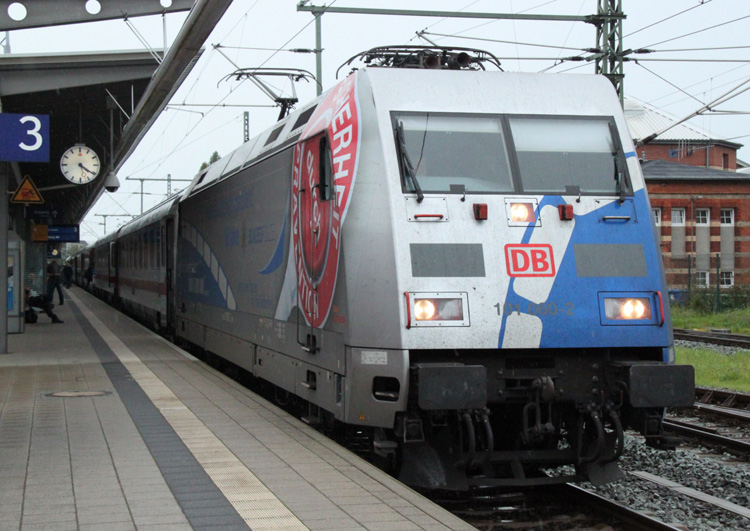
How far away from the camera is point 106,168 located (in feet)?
96.7

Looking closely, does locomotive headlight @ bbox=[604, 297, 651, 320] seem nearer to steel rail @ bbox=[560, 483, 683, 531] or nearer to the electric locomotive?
the electric locomotive

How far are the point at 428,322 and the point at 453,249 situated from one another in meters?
0.62

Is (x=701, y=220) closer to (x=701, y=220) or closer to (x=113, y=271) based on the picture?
(x=701, y=220)

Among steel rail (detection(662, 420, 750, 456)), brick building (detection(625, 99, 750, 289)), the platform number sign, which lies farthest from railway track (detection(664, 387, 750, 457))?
brick building (detection(625, 99, 750, 289))

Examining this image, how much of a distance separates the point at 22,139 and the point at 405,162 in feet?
25.6

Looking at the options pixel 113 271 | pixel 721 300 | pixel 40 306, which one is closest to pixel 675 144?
pixel 721 300

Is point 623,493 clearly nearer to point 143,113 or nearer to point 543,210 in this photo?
point 543,210

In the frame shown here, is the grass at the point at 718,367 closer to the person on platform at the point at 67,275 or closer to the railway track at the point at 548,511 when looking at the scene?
the railway track at the point at 548,511

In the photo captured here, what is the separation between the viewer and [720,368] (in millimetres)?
15602

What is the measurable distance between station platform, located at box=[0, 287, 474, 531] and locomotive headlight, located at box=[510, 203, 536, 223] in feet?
7.25

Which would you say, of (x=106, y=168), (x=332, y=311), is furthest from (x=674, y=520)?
(x=106, y=168)

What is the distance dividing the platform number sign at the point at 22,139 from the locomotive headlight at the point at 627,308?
8.77 meters

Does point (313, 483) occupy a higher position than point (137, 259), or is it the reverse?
point (137, 259)

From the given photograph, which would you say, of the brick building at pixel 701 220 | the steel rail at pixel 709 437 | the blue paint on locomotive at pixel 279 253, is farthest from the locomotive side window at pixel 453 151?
the brick building at pixel 701 220
